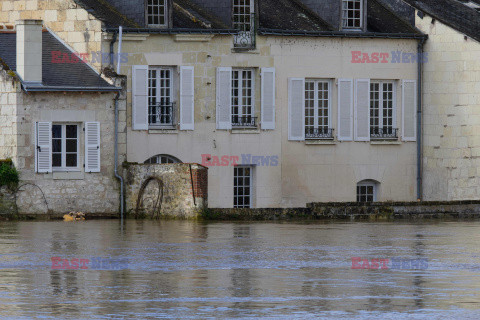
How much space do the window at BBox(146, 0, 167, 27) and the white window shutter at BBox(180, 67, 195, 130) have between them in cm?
144

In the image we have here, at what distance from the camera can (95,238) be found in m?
22.3

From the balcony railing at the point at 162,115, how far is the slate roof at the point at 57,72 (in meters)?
2.39

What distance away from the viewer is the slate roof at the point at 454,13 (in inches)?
1438

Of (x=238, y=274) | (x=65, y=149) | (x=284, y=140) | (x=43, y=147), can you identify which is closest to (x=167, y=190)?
(x=65, y=149)

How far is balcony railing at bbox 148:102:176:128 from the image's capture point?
34.9 meters

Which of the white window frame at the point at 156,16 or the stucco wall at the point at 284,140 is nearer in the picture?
A: the white window frame at the point at 156,16

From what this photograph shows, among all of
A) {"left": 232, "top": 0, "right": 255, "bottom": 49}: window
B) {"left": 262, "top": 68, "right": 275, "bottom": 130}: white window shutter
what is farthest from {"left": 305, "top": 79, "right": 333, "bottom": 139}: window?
{"left": 232, "top": 0, "right": 255, "bottom": 49}: window

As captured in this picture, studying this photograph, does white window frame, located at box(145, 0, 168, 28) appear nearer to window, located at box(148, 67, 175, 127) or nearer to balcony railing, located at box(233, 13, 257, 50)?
window, located at box(148, 67, 175, 127)

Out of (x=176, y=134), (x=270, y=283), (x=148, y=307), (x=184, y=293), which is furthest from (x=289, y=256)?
(x=176, y=134)

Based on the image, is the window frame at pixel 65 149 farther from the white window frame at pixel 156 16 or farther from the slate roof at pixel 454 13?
the slate roof at pixel 454 13

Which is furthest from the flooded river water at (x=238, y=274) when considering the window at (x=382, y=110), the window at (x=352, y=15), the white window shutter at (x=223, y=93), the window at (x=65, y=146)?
the window at (x=352, y=15)

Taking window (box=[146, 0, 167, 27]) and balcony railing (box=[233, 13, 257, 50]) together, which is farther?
balcony railing (box=[233, 13, 257, 50])

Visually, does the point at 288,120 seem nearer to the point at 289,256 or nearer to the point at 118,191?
the point at 118,191

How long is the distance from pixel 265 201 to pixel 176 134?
333cm
